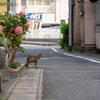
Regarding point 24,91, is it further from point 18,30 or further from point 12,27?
point 12,27

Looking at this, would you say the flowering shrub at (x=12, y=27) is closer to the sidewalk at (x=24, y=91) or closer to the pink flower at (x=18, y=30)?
the pink flower at (x=18, y=30)

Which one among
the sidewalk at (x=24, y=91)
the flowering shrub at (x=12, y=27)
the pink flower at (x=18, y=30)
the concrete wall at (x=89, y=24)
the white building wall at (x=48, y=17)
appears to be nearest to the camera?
the sidewalk at (x=24, y=91)

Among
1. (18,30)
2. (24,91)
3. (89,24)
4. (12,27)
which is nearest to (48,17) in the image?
(89,24)

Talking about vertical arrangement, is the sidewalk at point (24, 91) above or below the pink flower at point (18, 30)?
below

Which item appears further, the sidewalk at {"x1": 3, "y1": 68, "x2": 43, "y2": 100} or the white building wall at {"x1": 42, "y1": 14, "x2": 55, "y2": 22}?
the white building wall at {"x1": 42, "y1": 14, "x2": 55, "y2": 22}

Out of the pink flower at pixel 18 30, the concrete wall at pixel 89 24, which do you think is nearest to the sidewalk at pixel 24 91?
the pink flower at pixel 18 30

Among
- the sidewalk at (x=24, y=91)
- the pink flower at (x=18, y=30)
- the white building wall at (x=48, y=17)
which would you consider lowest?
the sidewalk at (x=24, y=91)

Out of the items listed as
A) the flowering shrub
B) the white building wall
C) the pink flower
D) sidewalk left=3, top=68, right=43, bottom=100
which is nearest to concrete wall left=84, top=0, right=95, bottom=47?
the flowering shrub

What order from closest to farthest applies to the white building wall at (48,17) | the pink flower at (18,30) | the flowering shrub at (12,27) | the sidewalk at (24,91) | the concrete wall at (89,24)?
the sidewalk at (24,91) < the pink flower at (18,30) < the flowering shrub at (12,27) < the concrete wall at (89,24) < the white building wall at (48,17)

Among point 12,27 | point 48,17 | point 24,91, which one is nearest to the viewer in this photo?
point 24,91

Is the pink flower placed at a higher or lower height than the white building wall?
lower

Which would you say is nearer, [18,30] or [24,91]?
[24,91]

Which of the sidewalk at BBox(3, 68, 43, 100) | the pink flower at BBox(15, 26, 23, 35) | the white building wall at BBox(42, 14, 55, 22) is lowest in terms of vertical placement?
the sidewalk at BBox(3, 68, 43, 100)

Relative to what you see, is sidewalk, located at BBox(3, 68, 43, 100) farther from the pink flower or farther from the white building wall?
the white building wall
